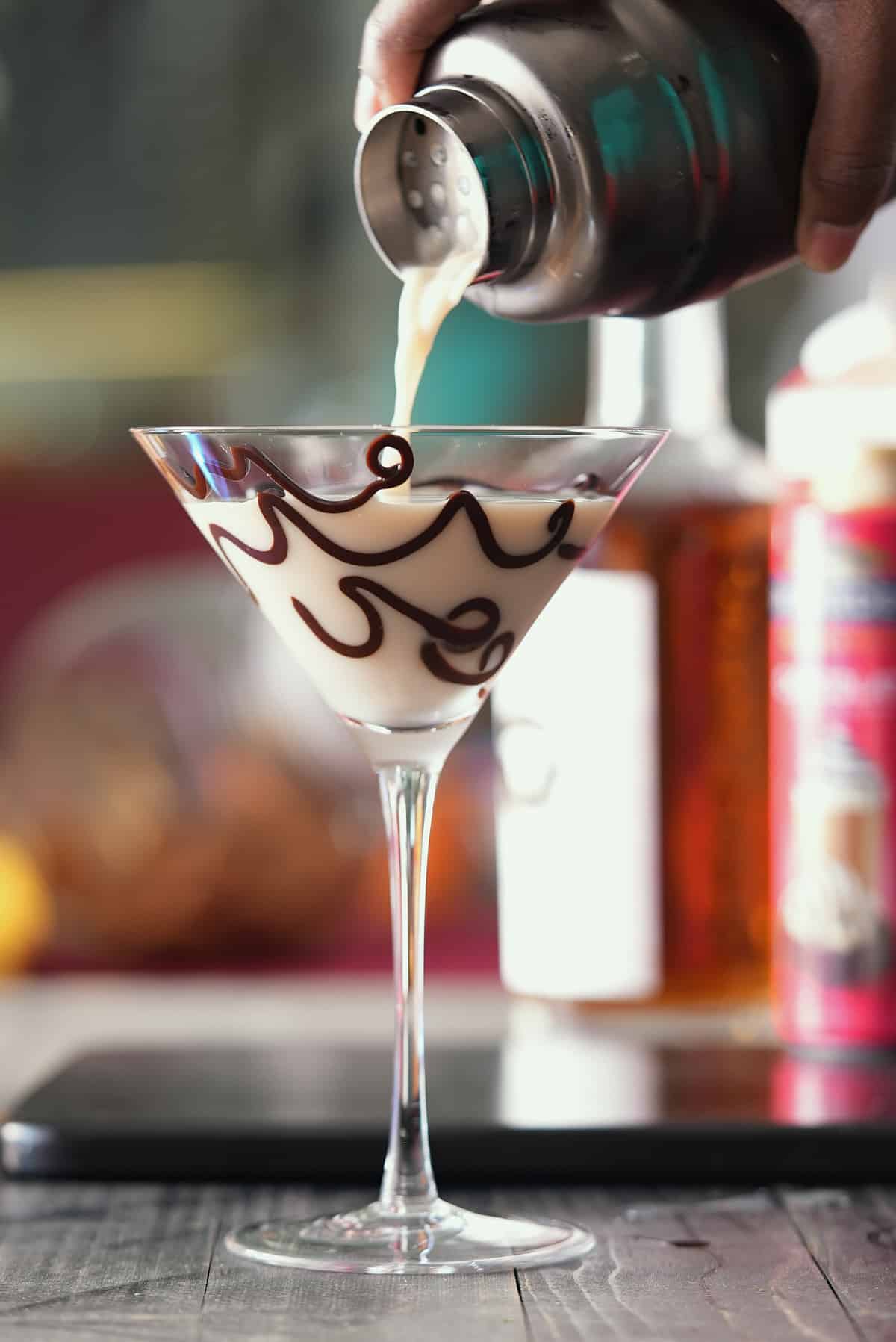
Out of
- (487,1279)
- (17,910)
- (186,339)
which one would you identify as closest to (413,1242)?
(487,1279)

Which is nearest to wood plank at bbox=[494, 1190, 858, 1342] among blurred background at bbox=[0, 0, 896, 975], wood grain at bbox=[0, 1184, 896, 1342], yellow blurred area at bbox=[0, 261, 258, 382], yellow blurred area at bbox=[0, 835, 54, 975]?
wood grain at bbox=[0, 1184, 896, 1342]

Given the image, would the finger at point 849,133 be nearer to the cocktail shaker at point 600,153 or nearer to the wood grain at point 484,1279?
the cocktail shaker at point 600,153

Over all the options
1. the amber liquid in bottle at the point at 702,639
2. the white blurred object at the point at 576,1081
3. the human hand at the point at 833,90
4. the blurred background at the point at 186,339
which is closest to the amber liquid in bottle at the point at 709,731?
the amber liquid in bottle at the point at 702,639

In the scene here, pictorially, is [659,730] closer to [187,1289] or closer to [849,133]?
[849,133]

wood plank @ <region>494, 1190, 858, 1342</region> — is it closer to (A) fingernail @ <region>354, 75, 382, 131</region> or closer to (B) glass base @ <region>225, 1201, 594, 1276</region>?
(B) glass base @ <region>225, 1201, 594, 1276</region>

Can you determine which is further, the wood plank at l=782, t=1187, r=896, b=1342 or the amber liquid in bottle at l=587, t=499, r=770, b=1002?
the amber liquid in bottle at l=587, t=499, r=770, b=1002

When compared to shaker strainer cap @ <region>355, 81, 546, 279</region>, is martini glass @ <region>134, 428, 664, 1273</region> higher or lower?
lower

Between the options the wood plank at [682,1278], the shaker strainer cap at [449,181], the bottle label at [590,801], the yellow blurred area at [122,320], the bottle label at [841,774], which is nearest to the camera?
the wood plank at [682,1278]

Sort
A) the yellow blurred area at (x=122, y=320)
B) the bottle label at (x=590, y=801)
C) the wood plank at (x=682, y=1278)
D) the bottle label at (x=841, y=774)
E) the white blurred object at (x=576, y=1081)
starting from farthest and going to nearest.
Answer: the yellow blurred area at (x=122, y=320) < the bottle label at (x=590, y=801) < the bottle label at (x=841, y=774) < the white blurred object at (x=576, y=1081) < the wood plank at (x=682, y=1278)
